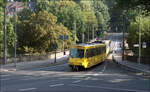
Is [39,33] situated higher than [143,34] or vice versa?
[39,33]

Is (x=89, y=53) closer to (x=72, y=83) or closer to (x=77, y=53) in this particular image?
(x=77, y=53)

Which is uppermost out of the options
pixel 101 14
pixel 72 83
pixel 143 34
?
pixel 101 14

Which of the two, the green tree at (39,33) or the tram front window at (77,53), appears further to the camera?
the green tree at (39,33)

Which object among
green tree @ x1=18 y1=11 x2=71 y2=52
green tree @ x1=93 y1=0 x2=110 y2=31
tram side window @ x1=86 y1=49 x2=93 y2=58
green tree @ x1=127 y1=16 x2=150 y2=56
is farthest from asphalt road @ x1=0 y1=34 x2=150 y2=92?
green tree @ x1=93 y1=0 x2=110 y2=31

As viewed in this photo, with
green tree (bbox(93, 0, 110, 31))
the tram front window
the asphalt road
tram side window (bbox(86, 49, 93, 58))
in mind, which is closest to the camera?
the asphalt road

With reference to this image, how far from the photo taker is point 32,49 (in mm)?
49156

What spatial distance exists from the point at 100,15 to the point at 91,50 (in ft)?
295

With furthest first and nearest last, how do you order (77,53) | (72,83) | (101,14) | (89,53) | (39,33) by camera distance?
1. (101,14)
2. (39,33)
3. (89,53)
4. (77,53)
5. (72,83)

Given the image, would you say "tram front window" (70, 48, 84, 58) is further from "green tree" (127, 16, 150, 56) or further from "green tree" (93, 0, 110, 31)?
"green tree" (93, 0, 110, 31)

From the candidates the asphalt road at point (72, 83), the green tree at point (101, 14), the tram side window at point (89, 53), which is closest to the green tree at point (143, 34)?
the tram side window at point (89, 53)

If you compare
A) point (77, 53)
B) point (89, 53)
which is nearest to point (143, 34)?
point (89, 53)

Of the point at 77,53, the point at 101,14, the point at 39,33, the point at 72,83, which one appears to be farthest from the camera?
the point at 101,14

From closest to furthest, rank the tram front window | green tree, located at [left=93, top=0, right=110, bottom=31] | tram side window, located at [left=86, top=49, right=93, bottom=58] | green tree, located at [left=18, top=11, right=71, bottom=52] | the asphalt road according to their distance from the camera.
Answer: the asphalt road → the tram front window → tram side window, located at [left=86, top=49, right=93, bottom=58] → green tree, located at [left=18, top=11, right=71, bottom=52] → green tree, located at [left=93, top=0, right=110, bottom=31]

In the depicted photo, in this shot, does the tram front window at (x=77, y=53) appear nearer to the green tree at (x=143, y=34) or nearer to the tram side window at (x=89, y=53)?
the tram side window at (x=89, y=53)
